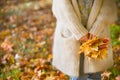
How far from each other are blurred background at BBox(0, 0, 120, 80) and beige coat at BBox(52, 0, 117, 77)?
1015mm

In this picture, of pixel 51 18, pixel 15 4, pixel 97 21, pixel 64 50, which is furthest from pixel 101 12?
pixel 15 4

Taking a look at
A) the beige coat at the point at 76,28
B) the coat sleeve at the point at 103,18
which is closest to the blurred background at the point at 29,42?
the beige coat at the point at 76,28

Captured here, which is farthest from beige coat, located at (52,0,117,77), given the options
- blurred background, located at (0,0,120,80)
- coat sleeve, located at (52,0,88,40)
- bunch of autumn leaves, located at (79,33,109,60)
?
blurred background, located at (0,0,120,80)

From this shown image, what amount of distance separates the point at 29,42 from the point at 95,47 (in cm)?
297

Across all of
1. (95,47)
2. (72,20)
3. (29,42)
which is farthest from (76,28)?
(29,42)

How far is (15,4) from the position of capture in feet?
28.2

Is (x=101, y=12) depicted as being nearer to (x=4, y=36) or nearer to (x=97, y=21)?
(x=97, y=21)

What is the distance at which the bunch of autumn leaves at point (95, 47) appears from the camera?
3609mm

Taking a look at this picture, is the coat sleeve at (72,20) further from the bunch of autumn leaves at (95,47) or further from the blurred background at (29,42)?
the blurred background at (29,42)

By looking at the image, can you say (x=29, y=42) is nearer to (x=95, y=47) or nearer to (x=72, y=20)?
(x=72, y=20)

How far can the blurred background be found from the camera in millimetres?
5176

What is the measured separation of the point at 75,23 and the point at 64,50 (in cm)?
36

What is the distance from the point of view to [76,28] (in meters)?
3.74

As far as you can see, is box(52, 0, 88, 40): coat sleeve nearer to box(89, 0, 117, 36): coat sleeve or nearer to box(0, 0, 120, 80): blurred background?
box(89, 0, 117, 36): coat sleeve
